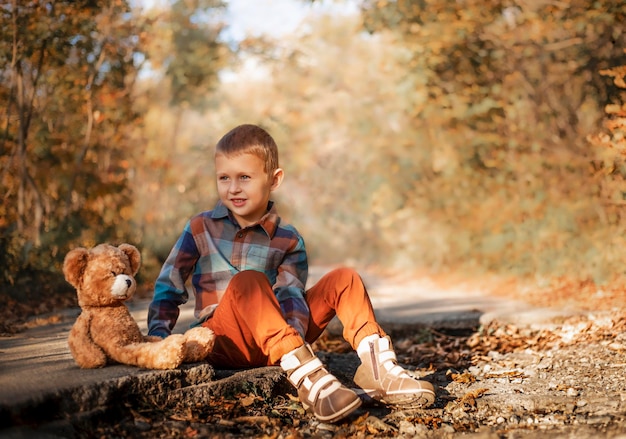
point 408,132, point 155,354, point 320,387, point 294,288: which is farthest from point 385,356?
point 408,132

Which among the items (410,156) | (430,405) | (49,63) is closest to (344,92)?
(410,156)

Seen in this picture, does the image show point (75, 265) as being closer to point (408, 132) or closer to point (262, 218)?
point (262, 218)

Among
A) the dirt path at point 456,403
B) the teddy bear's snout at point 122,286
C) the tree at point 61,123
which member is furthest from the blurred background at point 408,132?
the teddy bear's snout at point 122,286

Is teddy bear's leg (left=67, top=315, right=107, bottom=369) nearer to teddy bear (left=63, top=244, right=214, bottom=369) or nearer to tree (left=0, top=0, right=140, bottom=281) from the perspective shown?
teddy bear (left=63, top=244, right=214, bottom=369)

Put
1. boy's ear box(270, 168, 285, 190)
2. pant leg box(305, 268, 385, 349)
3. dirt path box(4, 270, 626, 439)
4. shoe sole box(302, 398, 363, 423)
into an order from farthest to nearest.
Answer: boy's ear box(270, 168, 285, 190), pant leg box(305, 268, 385, 349), shoe sole box(302, 398, 363, 423), dirt path box(4, 270, 626, 439)

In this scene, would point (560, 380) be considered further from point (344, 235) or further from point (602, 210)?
point (344, 235)

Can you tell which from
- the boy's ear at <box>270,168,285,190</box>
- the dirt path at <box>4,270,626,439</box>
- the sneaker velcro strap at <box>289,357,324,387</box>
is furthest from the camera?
the boy's ear at <box>270,168,285,190</box>

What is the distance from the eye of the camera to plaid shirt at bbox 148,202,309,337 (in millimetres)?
3314

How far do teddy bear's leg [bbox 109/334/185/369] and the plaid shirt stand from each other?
455 millimetres

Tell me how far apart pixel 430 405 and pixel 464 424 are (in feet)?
0.78

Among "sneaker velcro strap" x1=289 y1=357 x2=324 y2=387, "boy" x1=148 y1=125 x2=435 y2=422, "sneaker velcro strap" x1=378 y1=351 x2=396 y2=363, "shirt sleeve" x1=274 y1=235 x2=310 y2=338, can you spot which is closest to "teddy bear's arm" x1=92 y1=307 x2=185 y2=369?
"boy" x1=148 y1=125 x2=435 y2=422

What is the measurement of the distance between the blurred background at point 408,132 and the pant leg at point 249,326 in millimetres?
3273

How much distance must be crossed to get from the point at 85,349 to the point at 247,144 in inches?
48.8

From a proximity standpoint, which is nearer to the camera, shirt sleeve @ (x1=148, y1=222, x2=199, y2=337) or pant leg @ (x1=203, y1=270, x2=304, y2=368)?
pant leg @ (x1=203, y1=270, x2=304, y2=368)
